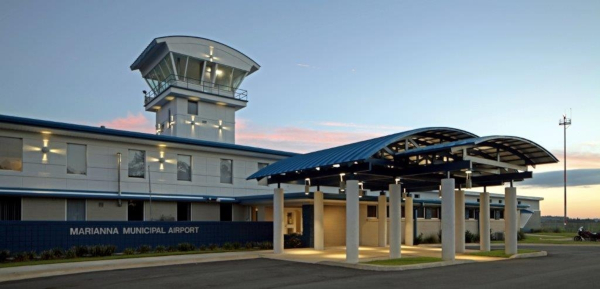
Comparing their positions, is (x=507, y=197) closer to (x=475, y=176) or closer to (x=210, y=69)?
(x=475, y=176)

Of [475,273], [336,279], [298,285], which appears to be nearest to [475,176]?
[475,273]

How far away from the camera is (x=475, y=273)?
17.2 metres

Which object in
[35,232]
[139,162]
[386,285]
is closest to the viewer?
[386,285]

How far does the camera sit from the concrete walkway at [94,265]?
58.2ft

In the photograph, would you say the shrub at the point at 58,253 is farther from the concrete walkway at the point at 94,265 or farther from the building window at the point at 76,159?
the building window at the point at 76,159

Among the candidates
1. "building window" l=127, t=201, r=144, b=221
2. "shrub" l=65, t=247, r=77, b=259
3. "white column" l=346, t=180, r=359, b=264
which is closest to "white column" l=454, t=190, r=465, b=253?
"white column" l=346, t=180, r=359, b=264

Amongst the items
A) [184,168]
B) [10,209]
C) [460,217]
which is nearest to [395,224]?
[460,217]

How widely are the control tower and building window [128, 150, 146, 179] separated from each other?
1333 cm

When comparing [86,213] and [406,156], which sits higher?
[406,156]

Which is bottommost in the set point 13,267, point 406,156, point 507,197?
point 13,267

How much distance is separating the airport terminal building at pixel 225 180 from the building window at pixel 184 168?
0.20 feet

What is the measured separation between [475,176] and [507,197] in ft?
8.15

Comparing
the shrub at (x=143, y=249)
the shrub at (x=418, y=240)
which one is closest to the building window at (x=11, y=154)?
the shrub at (x=143, y=249)

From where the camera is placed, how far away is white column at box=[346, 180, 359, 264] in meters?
20.2
